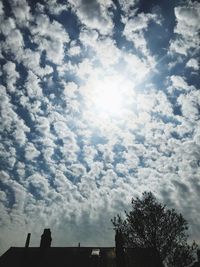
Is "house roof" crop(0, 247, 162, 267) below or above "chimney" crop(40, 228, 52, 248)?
below

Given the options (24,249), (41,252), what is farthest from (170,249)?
(24,249)

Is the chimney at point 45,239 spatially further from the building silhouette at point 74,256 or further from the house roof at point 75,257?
the house roof at point 75,257

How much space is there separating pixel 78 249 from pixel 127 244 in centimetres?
606

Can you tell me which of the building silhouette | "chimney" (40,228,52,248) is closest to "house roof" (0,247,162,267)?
the building silhouette

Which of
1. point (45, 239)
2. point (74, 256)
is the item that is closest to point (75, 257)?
point (74, 256)

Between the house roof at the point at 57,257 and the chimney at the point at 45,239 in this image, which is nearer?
the house roof at the point at 57,257

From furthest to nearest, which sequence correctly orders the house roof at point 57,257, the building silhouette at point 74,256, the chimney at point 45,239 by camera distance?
the chimney at point 45,239
the house roof at point 57,257
the building silhouette at point 74,256

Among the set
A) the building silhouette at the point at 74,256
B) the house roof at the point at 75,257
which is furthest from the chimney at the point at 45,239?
the house roof at the point at 75,257

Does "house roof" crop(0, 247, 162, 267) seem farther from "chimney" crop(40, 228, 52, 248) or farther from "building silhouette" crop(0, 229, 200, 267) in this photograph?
"chimney" crop(40, 228, 52, 248)

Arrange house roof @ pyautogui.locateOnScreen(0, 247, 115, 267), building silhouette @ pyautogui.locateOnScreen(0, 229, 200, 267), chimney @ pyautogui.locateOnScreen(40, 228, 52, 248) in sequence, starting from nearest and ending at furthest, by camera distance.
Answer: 1. building silhouette @ pyautogui.locateOnScreen(0, 229, 200, 267)
2. house roof @ pyautogui.locateOnScreen(0, 247, 115, 267)
3. chimney @ pyautogui.locateOnScreen(40, 228, 52, 248)

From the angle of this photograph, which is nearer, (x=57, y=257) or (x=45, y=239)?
(x=57, y=257)

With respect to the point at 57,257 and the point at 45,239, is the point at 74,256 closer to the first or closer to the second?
the point at 57,257

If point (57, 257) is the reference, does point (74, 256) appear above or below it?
above

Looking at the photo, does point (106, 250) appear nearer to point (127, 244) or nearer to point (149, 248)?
point (127, 244)
